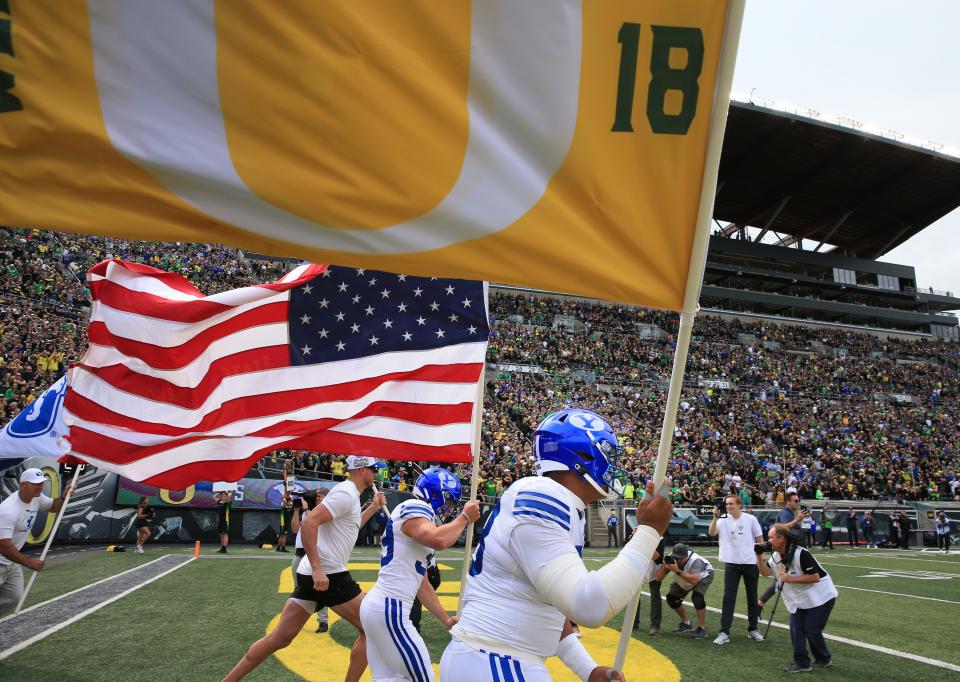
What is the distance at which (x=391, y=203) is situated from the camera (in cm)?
296

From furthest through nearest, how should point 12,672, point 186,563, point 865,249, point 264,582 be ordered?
point 865,249
point 186,563
point 264,582
point 12,672

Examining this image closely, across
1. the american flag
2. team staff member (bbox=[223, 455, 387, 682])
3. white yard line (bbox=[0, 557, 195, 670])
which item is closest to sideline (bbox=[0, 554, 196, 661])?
white yard line (bbox=[0, 557, 195, 670])

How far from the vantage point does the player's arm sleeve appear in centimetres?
227

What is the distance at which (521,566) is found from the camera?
2527mm

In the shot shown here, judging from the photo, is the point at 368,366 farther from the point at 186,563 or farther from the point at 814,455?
the point at 814,455

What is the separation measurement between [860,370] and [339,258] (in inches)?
2124

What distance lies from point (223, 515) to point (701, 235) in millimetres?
19864

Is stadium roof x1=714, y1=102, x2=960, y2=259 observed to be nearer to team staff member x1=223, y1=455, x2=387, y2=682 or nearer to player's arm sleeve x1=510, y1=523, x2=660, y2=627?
team staff member x1=223, y1=455, x2=387, y2=682

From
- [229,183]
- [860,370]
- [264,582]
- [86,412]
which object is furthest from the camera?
[860,370]

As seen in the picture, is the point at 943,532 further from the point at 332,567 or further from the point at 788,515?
the point at 332,567

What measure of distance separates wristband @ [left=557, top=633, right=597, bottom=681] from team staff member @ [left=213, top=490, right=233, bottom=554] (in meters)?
18.7

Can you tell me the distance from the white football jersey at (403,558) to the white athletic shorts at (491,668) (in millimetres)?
2577

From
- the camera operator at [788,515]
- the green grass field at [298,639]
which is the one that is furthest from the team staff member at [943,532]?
the camera operator at [788,515]

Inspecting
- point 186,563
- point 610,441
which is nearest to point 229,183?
point 610,441
